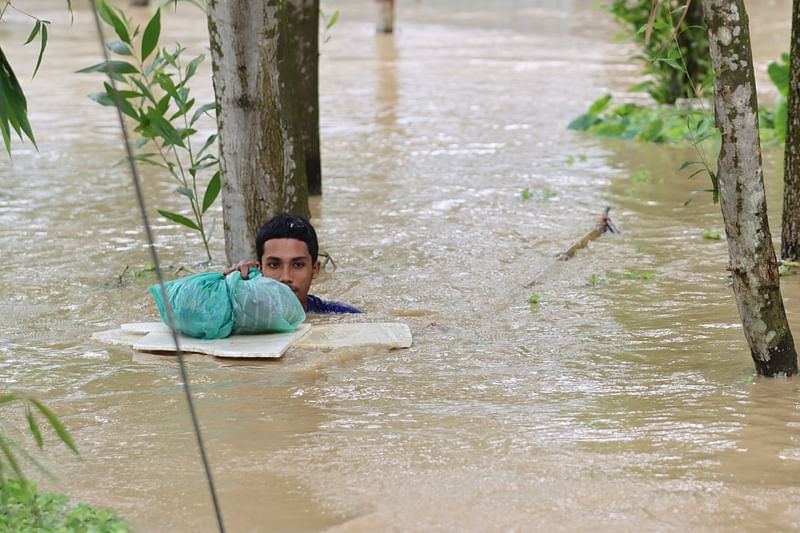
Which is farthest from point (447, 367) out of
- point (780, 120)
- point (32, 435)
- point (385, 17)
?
point (385, 17)

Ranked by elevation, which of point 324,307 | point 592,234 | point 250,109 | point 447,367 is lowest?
point 592,234

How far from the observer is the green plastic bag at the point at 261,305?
17.7ft

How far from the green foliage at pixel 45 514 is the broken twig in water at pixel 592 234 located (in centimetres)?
437

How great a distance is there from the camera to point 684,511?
3.50 metres

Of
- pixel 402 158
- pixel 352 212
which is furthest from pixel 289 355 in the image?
pixel 402 158

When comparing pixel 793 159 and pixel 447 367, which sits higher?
pixel 793 159

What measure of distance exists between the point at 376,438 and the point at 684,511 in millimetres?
1180

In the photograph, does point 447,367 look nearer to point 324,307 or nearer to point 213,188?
point 324,307

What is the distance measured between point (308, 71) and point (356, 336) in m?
3.97

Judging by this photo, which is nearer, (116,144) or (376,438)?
(376,438)

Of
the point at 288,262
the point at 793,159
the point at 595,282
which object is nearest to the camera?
the point at 288,262

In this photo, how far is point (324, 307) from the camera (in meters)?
6.17

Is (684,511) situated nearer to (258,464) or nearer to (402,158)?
(258,464)

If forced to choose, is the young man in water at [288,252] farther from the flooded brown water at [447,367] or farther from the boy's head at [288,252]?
the flooded brown water at [447,367]
